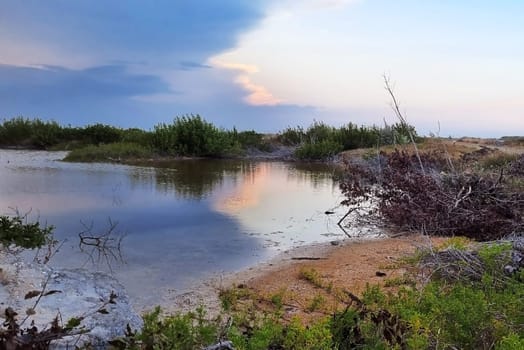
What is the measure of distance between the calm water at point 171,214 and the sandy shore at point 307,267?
249mm

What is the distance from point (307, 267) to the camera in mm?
5891

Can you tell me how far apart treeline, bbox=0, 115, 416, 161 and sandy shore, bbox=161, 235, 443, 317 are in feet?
44.5

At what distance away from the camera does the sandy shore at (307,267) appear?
15.7 ft

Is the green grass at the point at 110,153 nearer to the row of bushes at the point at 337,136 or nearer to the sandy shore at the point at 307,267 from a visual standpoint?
the row of bushes at the point at 337,136

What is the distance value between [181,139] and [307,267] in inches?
669

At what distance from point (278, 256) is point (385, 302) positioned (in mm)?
2742

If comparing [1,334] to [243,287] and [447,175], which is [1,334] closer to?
[243,287]

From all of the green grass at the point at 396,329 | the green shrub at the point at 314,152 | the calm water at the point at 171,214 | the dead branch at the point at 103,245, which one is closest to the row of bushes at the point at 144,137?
the green shrub at the point at 314,152

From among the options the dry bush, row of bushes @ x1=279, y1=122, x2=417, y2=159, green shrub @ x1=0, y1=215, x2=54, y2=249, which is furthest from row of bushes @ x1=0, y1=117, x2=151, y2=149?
green shrub @ x1=0, y1=215, x2=54, y2=249

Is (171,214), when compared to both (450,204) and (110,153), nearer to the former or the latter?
(450,204)

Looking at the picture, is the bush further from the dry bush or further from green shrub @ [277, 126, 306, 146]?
the dry bush

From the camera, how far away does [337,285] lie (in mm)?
5164

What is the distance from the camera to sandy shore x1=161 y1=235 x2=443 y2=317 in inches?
188

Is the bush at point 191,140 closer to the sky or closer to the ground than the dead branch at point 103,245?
closer to the sky
